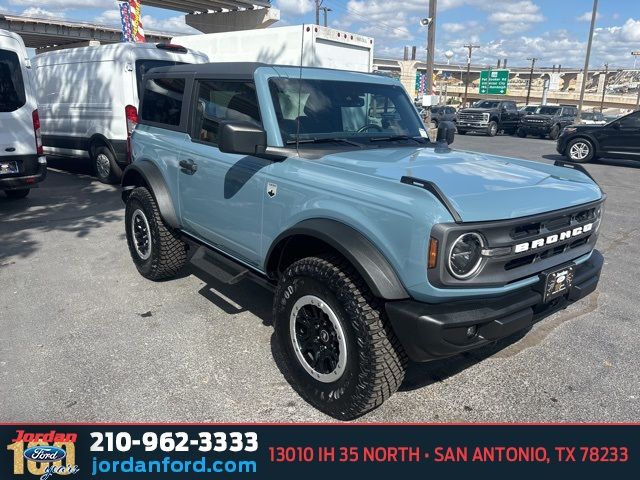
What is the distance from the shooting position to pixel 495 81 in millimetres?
47438

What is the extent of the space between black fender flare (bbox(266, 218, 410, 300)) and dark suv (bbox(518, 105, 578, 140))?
2566 centimetres

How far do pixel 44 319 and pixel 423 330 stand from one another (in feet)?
10.6

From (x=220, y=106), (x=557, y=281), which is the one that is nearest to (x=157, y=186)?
(x=220, y=106)

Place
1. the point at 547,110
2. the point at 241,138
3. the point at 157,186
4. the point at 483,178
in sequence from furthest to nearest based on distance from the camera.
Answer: the point at 547,110
the point at 157,186
the point at 241,138
the point at 483,178

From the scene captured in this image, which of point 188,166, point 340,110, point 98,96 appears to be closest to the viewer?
point 340,110

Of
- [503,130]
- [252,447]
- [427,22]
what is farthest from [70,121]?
[503,130]

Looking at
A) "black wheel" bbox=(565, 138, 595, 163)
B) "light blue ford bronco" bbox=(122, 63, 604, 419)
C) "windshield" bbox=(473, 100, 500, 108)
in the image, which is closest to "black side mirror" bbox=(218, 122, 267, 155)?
"light blue ford bronco" bbox=(122, 63, 604, 419)

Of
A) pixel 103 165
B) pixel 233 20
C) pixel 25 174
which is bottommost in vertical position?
pixel 103 165

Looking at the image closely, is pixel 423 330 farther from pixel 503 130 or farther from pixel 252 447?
pixel 503 130

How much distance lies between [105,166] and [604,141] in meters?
13.4

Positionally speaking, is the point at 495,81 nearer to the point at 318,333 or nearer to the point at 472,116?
the point at 472,116

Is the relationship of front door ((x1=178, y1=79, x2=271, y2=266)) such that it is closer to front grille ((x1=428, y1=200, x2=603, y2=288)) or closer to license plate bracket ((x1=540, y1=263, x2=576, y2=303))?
front grille ((x1=428, y1=200, x2=603, y2=288))

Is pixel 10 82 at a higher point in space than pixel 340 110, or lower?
higher

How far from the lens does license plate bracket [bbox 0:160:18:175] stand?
22.9 ft
